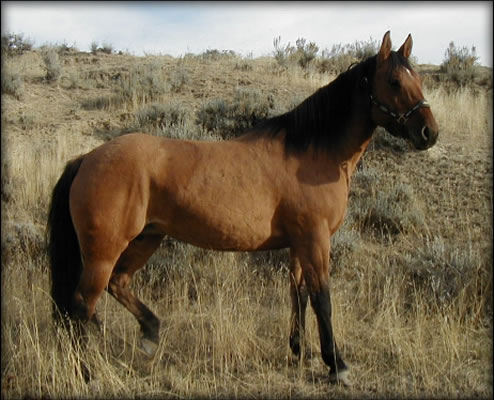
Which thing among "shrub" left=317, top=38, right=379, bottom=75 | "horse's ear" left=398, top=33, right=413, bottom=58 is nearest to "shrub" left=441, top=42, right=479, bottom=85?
"shrub" left=317, top=38, right=379, bottom=75

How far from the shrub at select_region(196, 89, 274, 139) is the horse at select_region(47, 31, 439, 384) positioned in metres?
4.72

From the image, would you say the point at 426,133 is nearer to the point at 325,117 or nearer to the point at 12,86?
the point at 325,117

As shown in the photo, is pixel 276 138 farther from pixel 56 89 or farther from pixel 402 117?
pixel 56 89

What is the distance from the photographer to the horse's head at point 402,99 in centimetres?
374

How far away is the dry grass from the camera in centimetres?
382

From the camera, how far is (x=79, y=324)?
3789 millimetres

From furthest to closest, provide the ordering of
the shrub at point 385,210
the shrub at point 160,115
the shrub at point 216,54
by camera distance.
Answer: the shrub at point 216,54
the shrub at point 160,115
the shrub at point 385,210

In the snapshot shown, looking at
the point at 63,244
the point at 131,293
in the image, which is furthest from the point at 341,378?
the point at 63,244

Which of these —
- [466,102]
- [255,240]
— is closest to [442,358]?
[255,240]

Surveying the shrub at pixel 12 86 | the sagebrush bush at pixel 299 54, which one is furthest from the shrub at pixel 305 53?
the shrub at pixel 12 86

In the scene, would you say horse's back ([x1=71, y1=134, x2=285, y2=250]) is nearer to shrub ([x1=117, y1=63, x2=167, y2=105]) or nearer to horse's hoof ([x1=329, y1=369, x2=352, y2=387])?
horse's hoof ([x1=329, y1=369, x2=352, y2=387])

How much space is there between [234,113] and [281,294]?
4.69 metres

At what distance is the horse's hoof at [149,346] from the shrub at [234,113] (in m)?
5.10

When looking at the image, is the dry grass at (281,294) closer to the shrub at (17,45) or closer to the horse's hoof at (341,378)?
the horse's hoof at (341,378)
